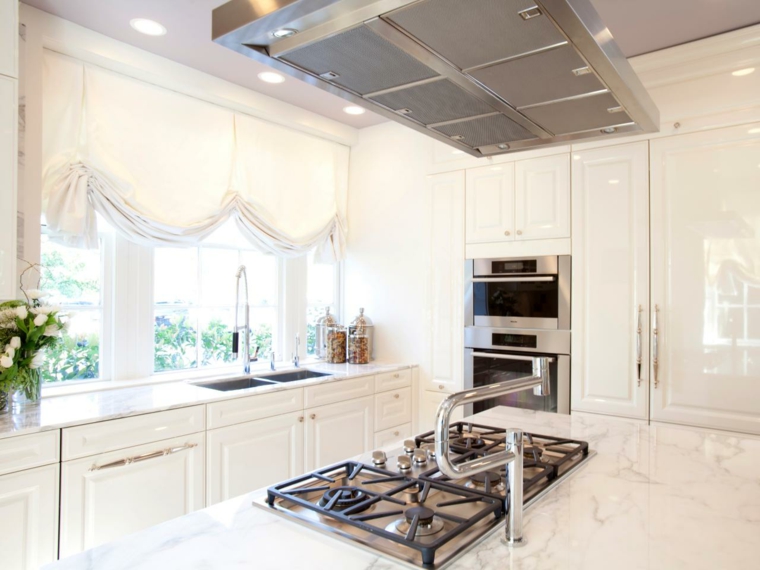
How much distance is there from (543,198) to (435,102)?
1.83 metres

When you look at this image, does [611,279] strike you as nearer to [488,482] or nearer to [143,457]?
[488,482]

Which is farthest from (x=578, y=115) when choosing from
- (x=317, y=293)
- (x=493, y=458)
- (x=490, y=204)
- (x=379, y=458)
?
(x=317, y=293)

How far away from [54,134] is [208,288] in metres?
1.16

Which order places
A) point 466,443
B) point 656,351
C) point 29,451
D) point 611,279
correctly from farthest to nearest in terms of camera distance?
point 611,279 → point 656,351 → point 29,451 → point 466,443

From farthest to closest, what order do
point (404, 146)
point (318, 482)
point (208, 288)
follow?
point (404, 146) → point (208, 288) → point (318, 482)

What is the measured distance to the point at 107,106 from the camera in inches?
103

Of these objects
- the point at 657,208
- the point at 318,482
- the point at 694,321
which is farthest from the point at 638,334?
the point at 318,482

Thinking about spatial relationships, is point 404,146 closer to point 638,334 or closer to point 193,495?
point 638,334

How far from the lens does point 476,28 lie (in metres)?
0.96

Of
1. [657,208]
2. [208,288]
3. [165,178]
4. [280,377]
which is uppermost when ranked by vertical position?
[165,178]

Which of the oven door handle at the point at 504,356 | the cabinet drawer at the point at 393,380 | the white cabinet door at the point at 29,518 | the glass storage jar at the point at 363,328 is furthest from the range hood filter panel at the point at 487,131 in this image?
the glass storage jar at the point at 363,328

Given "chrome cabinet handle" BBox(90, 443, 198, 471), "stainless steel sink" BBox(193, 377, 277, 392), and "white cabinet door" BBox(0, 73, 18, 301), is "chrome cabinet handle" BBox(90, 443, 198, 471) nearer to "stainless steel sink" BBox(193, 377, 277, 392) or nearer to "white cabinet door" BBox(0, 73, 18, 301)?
"stainless steel sink" BBox(193, 377, 277, 392)

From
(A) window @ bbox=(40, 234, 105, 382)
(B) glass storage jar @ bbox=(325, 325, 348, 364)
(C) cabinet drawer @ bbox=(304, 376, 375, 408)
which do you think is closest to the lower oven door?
(C) cabinet drawer @ bbox=(304, 376, 375, 408)

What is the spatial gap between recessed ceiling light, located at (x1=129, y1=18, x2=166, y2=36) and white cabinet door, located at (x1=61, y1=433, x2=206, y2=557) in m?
1.91
